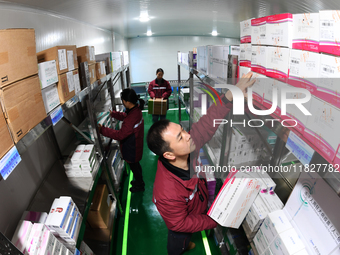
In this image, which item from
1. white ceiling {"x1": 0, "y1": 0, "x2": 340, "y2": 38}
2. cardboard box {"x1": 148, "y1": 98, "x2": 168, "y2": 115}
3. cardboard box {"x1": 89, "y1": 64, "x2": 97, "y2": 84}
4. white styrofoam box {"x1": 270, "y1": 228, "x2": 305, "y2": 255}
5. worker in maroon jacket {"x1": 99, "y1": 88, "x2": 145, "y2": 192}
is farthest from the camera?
cardboard box {"x1": 148, "y1": 98, "x2": 168, "y2": 115}

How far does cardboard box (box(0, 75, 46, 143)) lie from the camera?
2.81 feet

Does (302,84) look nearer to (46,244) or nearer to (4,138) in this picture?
(4,138)

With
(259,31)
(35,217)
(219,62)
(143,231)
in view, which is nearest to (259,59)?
(259,31)

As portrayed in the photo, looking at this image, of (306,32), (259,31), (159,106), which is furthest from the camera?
(159,106)

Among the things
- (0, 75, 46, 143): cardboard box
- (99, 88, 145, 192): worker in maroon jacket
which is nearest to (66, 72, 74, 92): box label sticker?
(0, 75, 46, 143): cardboard box

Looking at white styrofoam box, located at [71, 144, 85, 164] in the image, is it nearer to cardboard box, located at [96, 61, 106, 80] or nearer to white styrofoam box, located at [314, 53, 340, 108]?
cardboard box, located at [96, 61, 106, 80]

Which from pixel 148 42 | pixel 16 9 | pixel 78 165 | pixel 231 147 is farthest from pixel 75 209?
pixel 148 42

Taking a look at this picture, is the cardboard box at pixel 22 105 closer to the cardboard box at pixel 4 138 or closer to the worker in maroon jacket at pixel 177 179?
the cardboard box at pixel 4 138

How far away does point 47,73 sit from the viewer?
124 centimetres

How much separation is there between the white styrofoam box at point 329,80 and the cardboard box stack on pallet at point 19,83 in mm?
1293

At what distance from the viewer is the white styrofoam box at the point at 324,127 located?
2.34 ft

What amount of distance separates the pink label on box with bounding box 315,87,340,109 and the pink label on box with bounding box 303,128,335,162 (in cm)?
16

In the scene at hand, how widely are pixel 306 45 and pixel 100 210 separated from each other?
2376 millimetres

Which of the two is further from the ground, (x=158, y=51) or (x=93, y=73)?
(x=158, y=51)
